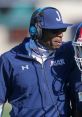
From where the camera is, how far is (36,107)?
456 centimetres

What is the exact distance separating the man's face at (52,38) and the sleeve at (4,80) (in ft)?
1.13

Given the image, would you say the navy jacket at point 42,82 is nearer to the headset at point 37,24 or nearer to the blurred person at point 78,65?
the blurred person at point 78,65

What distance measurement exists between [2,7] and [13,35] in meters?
0.77

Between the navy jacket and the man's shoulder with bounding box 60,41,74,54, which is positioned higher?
the man's shoulder with bounding box 60,41,74,54

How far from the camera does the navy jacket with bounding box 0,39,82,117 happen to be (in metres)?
4.54

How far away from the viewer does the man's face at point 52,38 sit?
14.7 feet

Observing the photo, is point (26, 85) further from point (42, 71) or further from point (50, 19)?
point (50, 19)

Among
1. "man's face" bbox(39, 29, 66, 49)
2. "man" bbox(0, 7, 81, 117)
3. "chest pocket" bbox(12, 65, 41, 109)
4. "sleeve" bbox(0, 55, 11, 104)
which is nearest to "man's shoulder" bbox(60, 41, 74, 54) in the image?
"man" bbox(0, 7, 81, 117)

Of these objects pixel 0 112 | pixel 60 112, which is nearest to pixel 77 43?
pixel 60 112

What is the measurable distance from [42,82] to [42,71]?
0.09 m

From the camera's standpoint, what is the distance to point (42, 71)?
4543 millimetres

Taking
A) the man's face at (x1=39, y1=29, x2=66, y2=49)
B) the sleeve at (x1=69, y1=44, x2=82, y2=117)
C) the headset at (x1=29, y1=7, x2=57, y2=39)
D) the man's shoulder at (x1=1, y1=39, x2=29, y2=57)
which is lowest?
the sleeve at (x1=69, y1=44, x2=82, y2=117)

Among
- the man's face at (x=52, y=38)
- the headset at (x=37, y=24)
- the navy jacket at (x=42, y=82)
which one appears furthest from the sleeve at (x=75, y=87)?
the headset at (x=37, y=24)

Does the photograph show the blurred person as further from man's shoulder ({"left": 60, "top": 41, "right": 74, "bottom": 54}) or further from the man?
man's shoulder ({"left": 60, "top": 41, "right": 74, "bottom": 54})
